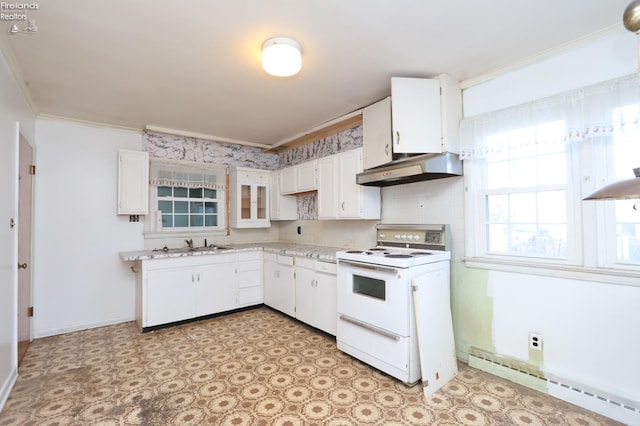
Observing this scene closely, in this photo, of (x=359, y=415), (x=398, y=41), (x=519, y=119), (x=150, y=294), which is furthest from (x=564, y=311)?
(x=150, y=294)

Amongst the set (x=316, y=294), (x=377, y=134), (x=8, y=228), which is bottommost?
(x=316, y=294)

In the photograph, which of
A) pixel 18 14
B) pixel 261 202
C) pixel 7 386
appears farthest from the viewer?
pixel 261 202

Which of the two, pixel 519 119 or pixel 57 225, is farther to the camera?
pixel 57 225

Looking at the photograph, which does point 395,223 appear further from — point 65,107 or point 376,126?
point 65,107

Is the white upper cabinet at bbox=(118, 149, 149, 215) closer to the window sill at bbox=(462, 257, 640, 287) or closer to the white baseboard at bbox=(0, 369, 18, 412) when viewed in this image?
the white baseboard at bbox=(0, 369, 18, 412)

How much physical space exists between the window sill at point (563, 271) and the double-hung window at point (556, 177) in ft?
0.09

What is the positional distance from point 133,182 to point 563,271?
14.3ft

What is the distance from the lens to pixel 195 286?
11.9ft

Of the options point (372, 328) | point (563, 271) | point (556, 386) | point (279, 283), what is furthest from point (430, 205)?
point (279, 283)

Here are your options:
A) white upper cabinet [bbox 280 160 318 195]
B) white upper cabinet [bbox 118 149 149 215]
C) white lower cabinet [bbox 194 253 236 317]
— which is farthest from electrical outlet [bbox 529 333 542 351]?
white upper cabinet [bbox 118 149 149 215]

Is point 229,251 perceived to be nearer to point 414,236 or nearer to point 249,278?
point 249,278

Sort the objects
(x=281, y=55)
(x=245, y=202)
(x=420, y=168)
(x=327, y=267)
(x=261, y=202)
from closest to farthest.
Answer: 1. (x=281, y=55)
2. (x=420, y=168)
3. (x=327, y=267)
4. (x=245, y=202)
5. (x=261, y=202)

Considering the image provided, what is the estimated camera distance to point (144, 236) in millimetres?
3881

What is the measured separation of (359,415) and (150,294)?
8.68 feet
